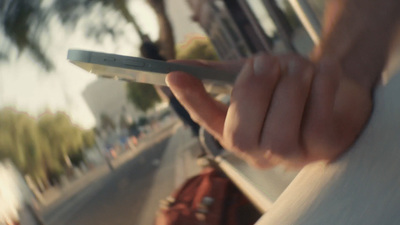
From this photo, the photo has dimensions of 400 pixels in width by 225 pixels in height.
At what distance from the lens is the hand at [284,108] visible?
0.81 ft

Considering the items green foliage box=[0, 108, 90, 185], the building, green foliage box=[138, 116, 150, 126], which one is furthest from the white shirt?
green foliage box=[138, 116, 150, 126]

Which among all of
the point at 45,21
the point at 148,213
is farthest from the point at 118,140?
the point at 45,21

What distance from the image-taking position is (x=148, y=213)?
2658 millimetres

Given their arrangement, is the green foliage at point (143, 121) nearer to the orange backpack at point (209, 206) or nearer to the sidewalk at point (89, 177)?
the sidewalk at point (89, 177)

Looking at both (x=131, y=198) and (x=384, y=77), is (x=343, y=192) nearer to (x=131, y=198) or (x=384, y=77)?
(x=384, y=77)

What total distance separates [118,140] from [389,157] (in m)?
3.39

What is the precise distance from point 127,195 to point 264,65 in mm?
3387

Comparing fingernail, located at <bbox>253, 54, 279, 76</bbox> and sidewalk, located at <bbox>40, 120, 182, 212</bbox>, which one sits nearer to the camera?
fingernail, located at <bbox>253, 54, 279, 76</bbox>

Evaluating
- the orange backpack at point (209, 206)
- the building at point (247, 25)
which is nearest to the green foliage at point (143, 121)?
the building at point (247, 25)

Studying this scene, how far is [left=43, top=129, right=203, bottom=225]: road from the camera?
2.69 metres

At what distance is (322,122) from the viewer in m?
0.25

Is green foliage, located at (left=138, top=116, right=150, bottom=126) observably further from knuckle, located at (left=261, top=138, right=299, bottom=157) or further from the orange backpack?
knuckle, located at (left=261, top=138, right=299, bottom=157)

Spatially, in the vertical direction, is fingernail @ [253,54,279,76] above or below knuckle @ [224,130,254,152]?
above

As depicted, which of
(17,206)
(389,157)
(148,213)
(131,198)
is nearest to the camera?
(389,157)
